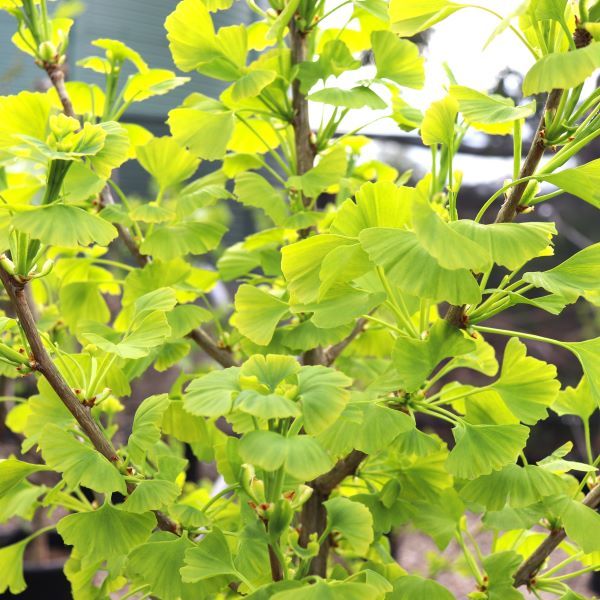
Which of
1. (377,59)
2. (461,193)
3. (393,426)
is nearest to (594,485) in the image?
(393,426)

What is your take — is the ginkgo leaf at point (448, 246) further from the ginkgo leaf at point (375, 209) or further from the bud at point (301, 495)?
the bud at point (301, 495)

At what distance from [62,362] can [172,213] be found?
12 centimetres

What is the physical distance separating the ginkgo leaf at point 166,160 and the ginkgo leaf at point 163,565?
234mm


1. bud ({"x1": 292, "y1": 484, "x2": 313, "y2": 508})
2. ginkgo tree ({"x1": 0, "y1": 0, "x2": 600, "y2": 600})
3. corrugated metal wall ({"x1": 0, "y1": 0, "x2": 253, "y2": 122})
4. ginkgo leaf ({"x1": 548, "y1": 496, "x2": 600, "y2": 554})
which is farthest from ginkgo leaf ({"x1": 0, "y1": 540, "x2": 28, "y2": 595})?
corrugated metal wall ({"x1": 0, "y1": 0, "x2": 253, "y2": 122})

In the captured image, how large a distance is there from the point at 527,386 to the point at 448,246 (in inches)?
4.9

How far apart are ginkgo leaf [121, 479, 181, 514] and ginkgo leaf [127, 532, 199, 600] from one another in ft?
0.10

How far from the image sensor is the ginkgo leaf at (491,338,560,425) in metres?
0.39

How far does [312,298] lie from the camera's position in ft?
1.17

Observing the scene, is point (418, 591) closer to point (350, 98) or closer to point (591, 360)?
point (591, 360)

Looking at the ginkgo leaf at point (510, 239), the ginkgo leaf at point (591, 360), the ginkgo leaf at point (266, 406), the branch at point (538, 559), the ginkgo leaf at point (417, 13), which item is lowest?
the branch at point (538, 559)

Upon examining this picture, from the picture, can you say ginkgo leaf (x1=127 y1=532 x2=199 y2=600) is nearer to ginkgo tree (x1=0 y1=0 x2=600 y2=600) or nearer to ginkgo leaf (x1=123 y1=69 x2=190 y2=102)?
ginkgo tree (x1=0 y1=0 x2=600 y2=600)

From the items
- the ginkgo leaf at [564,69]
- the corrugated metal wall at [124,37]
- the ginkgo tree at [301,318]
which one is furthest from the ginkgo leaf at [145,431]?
the corrugated metal wall at [124,37]

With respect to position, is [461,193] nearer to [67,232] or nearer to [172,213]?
[172,213]

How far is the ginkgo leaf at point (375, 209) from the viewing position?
1.15 ft
